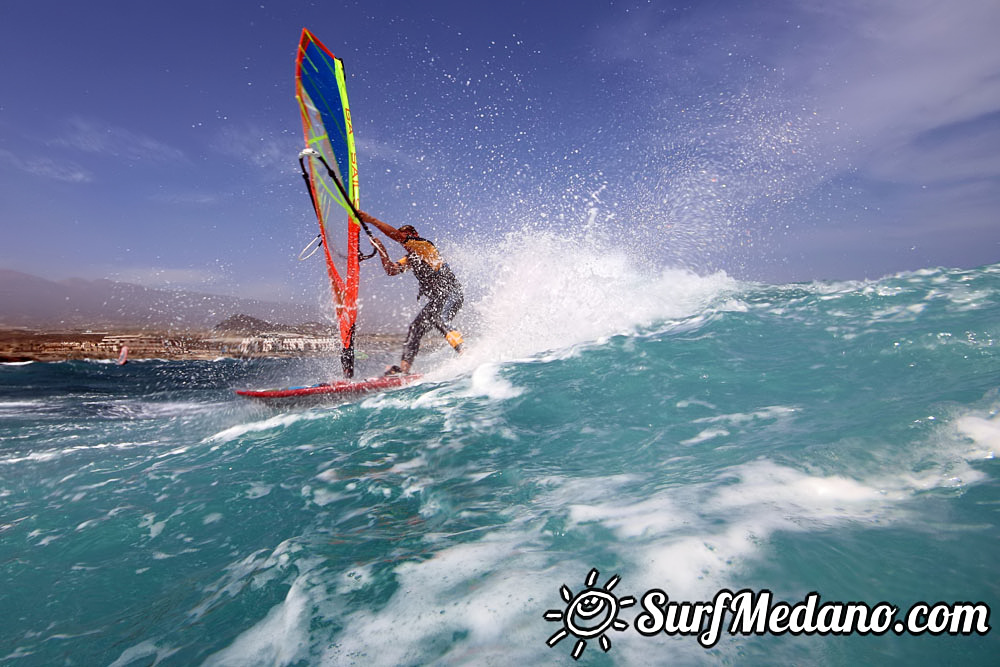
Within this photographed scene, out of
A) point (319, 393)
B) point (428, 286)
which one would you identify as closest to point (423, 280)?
point (428, 286)

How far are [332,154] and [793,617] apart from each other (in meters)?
9.34

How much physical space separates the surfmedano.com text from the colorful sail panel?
7.62 metres

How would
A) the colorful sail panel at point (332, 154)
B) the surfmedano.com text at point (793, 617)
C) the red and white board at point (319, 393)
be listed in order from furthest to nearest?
1. the colorful sail panel at point (332, 154)
2. the red and white board at point (319, 393)
3. the surfmedano.com text at point (793, 617)

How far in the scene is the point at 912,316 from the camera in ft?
17.2

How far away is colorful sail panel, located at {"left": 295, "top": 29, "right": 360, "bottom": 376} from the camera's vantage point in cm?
798

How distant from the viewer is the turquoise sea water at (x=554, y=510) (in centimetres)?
165

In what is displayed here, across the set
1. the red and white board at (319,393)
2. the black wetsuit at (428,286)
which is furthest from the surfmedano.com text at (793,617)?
the black wetsuit at (428,286)

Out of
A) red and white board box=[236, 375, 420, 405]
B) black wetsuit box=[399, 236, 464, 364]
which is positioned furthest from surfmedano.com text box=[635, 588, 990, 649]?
black wetsuit box=[399, 236, 464, 364]

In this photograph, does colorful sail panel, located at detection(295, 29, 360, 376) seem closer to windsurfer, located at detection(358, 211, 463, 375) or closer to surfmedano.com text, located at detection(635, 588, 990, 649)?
windsurfer, located at detection(358, 211, 463, 375)

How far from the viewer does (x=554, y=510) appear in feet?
8.46

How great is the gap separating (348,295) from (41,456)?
15.1ft

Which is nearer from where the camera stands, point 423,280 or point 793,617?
point 793,617

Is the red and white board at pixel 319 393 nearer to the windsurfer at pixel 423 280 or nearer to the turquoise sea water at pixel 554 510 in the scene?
the windsurfer at pixel 423 280

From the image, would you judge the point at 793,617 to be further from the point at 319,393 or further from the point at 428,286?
the point at 428,286
